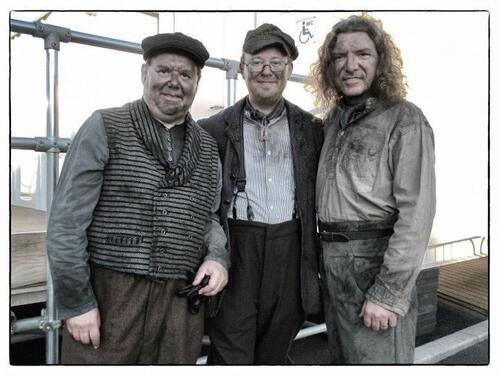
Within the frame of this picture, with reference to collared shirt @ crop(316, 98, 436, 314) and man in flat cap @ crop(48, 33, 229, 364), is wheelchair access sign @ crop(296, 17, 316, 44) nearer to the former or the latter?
collared shirt @ crop(316, 98, 436, 314)

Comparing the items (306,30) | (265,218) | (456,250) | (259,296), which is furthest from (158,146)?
(456,250)

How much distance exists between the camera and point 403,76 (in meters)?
1.75

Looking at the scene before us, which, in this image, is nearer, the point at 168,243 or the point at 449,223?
the point at 168,243

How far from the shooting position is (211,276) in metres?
1.53

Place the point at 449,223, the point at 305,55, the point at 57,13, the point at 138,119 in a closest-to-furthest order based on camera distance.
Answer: the point at 138,119, the point at 57,13, the point at 305,55, the point at 449,223

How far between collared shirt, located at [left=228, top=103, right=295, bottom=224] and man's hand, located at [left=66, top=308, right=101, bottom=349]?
24.8 inches

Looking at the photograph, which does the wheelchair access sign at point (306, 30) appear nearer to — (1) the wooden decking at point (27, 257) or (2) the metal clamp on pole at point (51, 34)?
(2) the metal clamp on pole at point (51, 34)

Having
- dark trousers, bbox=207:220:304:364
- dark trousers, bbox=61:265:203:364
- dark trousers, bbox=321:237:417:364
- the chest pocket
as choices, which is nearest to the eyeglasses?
the chest pocket

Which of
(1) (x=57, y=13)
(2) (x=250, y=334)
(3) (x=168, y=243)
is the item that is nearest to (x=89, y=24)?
(1) (x=57, y=13)

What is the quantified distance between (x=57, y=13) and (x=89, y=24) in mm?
121

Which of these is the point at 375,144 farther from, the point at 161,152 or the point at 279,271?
the point at 161,152

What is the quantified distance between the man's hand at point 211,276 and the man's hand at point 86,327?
1.16ft

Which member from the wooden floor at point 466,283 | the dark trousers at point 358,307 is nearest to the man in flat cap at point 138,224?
the dark trousers at point 358,307

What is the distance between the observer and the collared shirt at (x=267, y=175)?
1.70 m
